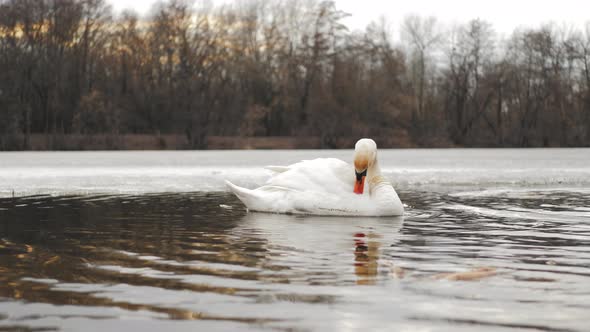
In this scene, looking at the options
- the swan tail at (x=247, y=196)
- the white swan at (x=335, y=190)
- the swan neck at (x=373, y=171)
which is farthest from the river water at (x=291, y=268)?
the swan neck at (x=373, y=171)

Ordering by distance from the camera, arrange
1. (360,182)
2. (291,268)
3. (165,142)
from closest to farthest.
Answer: (291,268), (360,182), (165,142)

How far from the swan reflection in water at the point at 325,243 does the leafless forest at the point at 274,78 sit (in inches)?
1578

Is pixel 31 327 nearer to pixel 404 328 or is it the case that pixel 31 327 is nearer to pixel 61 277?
pixel 61 277

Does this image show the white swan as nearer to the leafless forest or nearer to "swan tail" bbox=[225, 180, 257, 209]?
"swan tail" bbox=[225, 180, 257, 209]

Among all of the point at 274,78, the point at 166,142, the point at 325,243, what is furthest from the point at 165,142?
the point at 325,243

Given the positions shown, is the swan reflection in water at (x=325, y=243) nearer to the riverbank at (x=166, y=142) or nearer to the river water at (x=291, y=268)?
the river water at (x=291, y=268)

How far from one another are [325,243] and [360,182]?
251 centimetres

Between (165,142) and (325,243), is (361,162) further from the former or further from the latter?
(165,142)

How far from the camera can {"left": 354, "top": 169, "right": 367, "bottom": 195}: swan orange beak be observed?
939cm

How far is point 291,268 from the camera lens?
557 cm

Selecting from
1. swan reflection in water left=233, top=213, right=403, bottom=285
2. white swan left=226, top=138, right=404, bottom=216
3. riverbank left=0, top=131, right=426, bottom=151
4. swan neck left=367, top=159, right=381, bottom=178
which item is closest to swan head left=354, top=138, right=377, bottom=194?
white swan left=226, top=138, right=404, bottom=216

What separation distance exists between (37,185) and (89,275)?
10659 millimetres

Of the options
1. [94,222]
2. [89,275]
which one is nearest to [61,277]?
[89,275]

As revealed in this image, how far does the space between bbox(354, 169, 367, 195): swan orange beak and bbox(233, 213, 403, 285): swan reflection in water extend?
0.36m
